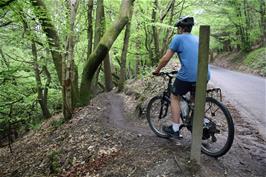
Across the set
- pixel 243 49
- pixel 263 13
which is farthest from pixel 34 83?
pixel 243 49

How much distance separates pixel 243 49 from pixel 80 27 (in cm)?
2200

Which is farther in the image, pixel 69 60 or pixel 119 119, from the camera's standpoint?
pixel 119 119

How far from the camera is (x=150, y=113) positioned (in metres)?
7.16

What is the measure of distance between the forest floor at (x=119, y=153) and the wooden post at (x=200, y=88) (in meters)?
0.33

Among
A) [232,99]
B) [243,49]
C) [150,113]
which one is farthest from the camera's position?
[243,49]

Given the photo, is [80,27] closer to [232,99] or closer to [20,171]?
[232,99]

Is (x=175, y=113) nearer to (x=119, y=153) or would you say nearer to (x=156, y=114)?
(x=156, y=114)

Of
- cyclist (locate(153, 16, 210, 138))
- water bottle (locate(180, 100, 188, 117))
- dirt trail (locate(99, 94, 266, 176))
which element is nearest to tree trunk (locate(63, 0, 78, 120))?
dirt trail (locate(99, 94, 266, 176))

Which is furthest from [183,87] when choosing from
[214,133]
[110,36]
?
[110,36]

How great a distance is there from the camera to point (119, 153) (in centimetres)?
644

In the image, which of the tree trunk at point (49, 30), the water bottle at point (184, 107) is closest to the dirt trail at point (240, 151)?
the water bottle at point (184, 107)

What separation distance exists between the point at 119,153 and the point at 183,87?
6.11 ft

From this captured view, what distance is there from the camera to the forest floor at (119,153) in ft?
17.5

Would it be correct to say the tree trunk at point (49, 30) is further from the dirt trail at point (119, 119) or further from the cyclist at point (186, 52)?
the cyclist at point (186, 52)
